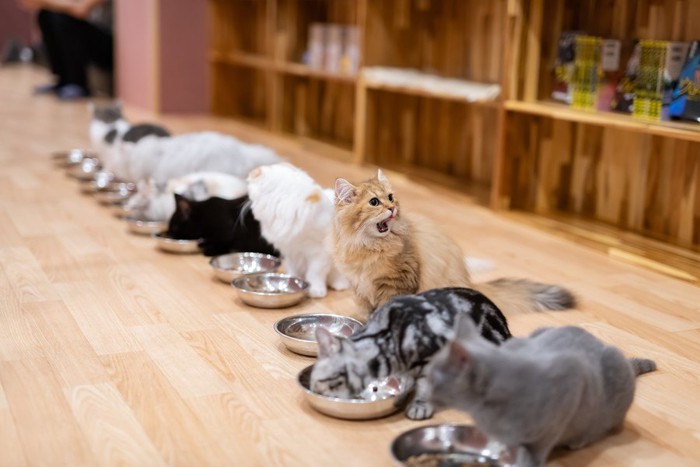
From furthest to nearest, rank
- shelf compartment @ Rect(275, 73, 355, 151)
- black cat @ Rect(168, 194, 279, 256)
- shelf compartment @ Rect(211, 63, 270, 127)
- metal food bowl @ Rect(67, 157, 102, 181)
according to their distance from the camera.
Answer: shelf compartment @ Rect(211, 63, 270, 127)
shelf compartment @ Rect(275, 73, 355, 151)
metal food bowl @ Rect(67, 157, 102, 181)
black cat @ Rect(168, 194, 279, 256)

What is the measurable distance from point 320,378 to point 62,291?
1230mm

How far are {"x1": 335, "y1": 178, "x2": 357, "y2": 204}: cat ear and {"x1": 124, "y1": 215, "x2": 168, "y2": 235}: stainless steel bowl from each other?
1.34 meters

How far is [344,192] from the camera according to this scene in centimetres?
234

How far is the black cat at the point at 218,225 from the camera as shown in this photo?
10.2 feet

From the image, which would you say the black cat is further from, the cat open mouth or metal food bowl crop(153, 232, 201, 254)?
the cat open mouth

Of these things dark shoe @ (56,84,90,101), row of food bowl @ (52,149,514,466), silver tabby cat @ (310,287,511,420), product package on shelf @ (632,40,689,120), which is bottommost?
row of food bowl @ (52,149,514,466)

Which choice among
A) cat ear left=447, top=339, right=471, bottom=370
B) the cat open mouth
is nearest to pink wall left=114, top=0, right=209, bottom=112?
the cat open mouth

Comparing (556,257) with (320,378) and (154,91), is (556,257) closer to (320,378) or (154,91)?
(320,378)

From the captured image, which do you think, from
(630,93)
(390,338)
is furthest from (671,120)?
(390,338)

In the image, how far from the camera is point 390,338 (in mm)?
1896

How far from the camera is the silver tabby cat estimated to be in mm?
1868

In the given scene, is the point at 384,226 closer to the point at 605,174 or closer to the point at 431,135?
the point at 605,174

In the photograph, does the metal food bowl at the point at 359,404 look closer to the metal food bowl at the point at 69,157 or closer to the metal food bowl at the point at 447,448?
the metal food bowl at the point at 447,448

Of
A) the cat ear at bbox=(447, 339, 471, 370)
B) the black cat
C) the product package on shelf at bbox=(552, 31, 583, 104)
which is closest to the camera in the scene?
the cat ear at bbox=(447, 339, 471, 370)
